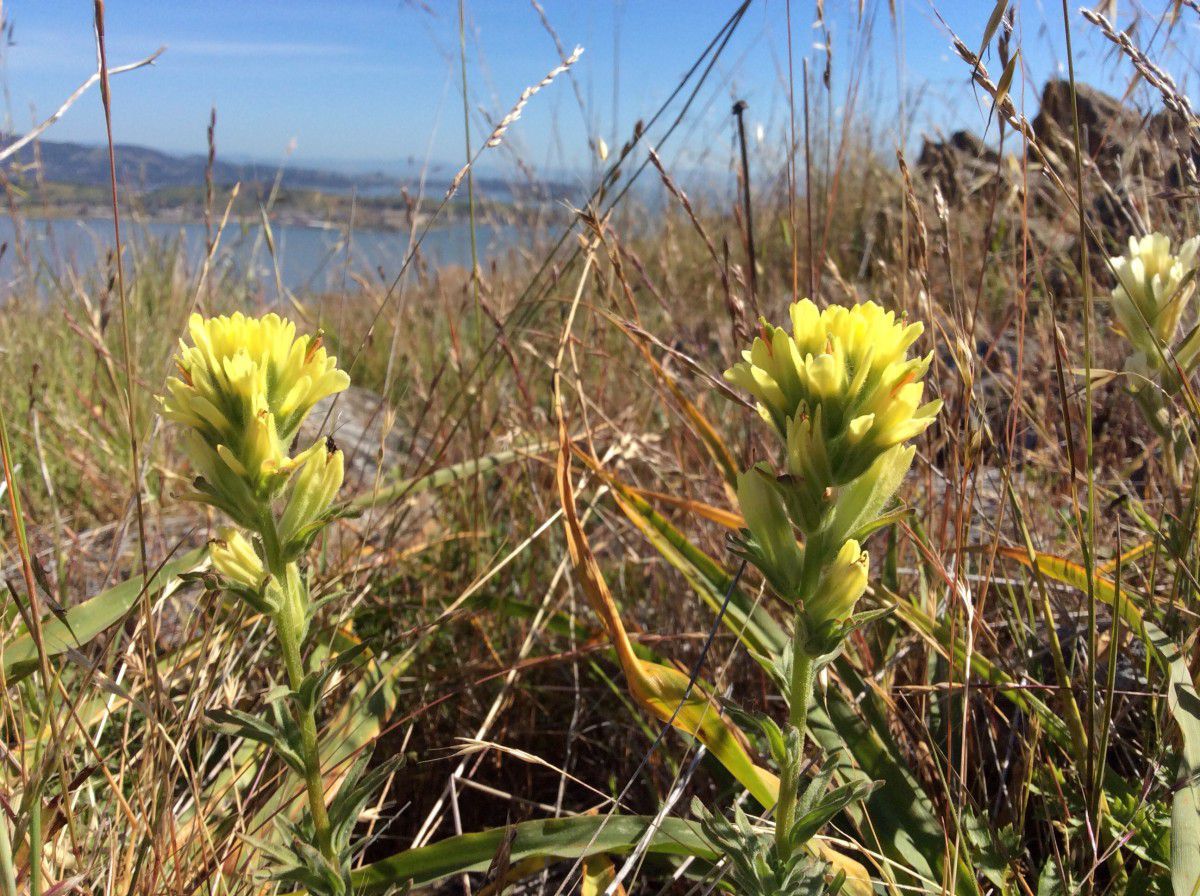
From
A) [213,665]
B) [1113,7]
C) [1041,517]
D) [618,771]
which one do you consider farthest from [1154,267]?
[213,665]

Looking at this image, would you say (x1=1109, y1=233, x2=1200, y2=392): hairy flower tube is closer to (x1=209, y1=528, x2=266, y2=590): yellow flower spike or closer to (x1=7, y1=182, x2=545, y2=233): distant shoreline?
(x1=209, y1=528, x2=266, y2=590): yellow flower spike

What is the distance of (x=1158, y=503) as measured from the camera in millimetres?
1780

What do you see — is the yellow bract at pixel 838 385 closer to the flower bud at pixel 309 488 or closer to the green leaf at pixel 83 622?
the flower bud at pixel 309 488

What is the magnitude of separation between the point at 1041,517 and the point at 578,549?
3.96 ft

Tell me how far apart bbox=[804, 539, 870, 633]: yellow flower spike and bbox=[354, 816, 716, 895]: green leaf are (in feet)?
1.31

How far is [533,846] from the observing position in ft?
3.58

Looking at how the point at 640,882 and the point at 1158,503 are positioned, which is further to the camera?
the point at 1158,503

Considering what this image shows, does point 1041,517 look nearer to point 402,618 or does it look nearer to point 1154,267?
point 1154,267

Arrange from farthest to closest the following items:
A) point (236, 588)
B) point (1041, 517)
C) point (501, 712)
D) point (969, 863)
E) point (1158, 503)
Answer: point (1041, 517) < point (1158, 503) < point (501, 712) < point (969, 863) < point (236, 588)

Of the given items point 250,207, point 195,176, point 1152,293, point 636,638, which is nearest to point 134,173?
point 195,176

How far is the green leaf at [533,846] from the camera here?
3.53 feet

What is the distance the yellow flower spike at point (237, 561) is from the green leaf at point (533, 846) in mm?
421

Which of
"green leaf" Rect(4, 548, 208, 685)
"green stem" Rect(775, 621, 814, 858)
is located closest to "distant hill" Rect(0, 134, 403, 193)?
"green leaf" Rect(4, 548, 208, 685)

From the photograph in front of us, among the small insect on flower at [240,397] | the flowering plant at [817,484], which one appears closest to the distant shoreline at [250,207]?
the small insect on flower at [240,397]
